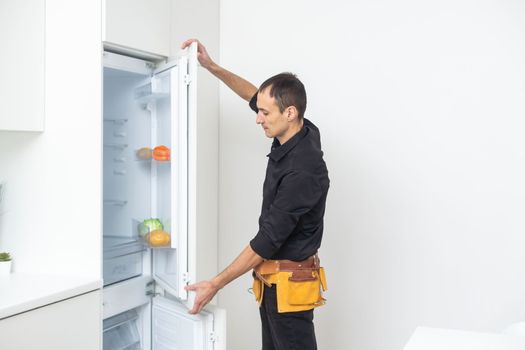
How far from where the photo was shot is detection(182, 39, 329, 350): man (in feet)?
6.94

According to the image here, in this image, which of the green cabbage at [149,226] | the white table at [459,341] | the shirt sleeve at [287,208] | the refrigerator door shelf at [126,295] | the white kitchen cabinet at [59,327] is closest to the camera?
the white table at [459,341]

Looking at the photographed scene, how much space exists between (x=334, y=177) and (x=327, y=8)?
80 centimetres

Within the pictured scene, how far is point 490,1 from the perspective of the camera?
2.48 m

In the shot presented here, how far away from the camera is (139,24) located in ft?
7.85

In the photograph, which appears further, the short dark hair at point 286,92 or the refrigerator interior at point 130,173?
the refrigerator interior at point 130,173

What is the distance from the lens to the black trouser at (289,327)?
7.29ft

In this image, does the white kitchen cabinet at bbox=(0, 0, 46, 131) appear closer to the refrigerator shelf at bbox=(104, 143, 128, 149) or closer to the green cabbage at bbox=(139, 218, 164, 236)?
the refrigerator shelf at bbox=(104, 143, 128, 149)

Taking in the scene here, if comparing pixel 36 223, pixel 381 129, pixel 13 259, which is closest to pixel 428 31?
pixel 381 129

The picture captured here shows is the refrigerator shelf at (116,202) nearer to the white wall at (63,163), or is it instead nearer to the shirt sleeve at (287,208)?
the white wall at (63,163)

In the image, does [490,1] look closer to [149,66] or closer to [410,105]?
[410,105]

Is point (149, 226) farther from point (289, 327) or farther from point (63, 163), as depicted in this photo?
point (289, 327)

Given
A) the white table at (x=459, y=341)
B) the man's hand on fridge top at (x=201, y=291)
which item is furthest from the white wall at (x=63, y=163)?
the white table at (x=459, y=341)

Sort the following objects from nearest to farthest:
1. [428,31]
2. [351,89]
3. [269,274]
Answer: [269,274] → [428,31] → [351,89]

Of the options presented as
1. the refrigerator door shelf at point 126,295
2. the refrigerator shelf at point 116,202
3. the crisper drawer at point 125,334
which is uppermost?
the refrigerator shelf at point 116,202
